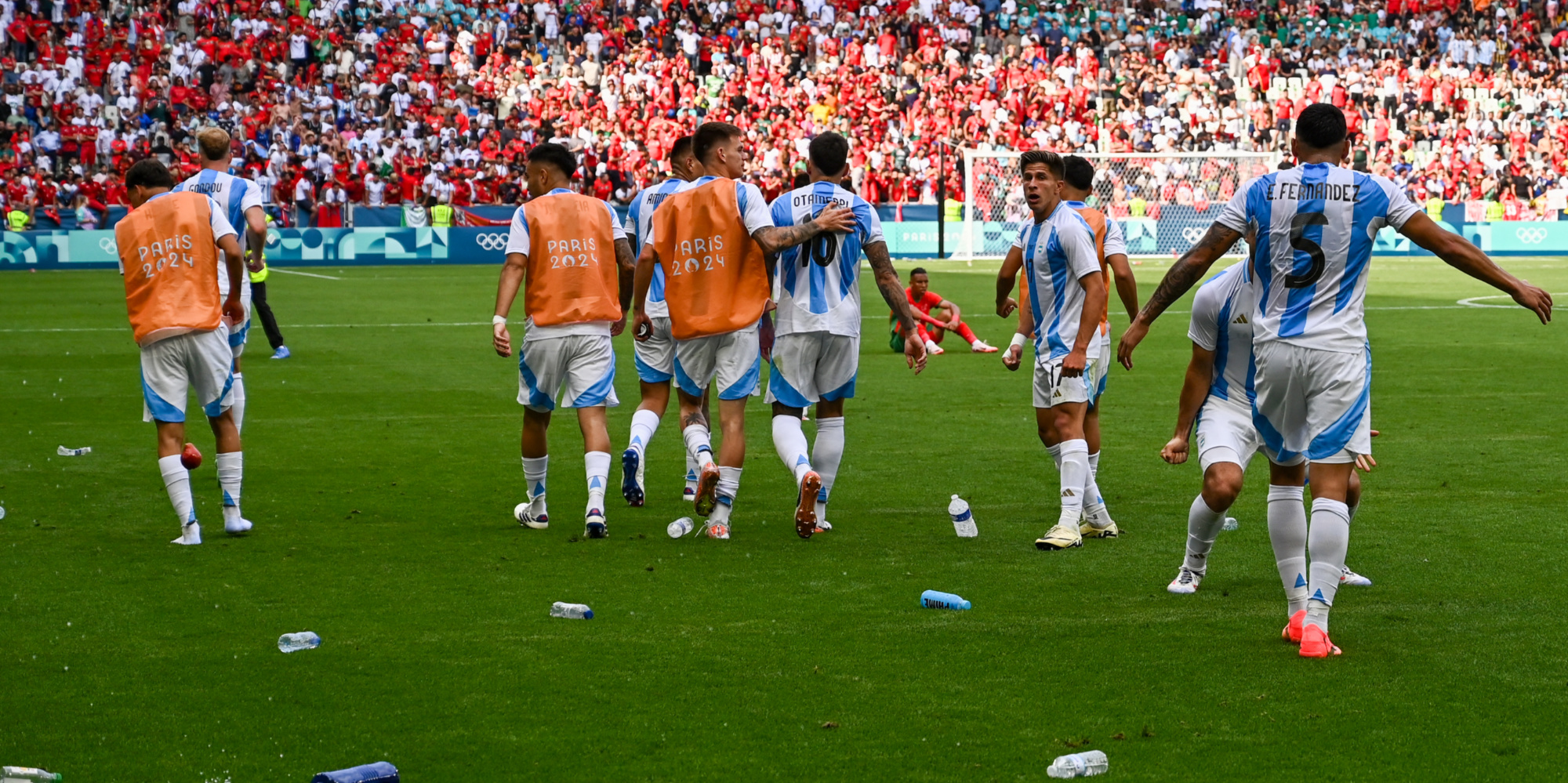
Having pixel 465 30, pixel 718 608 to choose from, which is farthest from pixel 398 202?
pixel 718 608

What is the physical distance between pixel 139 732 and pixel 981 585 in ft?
11.3

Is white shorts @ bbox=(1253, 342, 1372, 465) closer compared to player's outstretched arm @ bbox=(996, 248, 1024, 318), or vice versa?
white shorts @ bbox=(1253, 342, 1372, 465)

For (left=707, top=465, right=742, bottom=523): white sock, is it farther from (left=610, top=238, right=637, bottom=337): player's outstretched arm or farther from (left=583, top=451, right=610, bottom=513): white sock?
(left=610, top=238, right=637, bottom=337): player's outstretched arm

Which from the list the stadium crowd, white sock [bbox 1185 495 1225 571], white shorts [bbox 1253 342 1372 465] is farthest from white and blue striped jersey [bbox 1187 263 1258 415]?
the stadium crowd

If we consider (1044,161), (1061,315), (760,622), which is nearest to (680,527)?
(760,622)

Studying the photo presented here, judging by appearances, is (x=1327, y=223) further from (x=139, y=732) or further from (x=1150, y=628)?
(x=139, y=732)

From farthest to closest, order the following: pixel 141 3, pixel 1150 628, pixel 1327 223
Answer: pixel 141 3 → pixel 1150 628 → pixel 1327 223

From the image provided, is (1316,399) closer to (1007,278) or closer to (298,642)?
(1007,278)

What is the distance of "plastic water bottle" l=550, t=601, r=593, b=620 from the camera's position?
20.8ft

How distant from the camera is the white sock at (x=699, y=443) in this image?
8.08m

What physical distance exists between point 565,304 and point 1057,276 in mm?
2420

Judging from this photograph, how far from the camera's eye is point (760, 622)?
20.5 feet

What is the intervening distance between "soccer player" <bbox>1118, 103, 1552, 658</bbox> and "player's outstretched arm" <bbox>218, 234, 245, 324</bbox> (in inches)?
184

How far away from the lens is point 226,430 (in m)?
8.26
